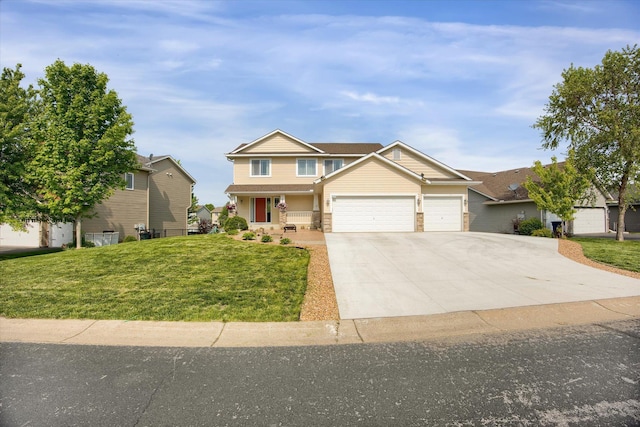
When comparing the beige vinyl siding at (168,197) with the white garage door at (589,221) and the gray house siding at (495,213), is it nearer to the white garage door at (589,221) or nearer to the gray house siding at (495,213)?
the gray house siding at (495,213)

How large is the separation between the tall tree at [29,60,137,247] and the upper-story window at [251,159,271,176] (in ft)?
30.4

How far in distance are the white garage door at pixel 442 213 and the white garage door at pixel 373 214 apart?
141cm

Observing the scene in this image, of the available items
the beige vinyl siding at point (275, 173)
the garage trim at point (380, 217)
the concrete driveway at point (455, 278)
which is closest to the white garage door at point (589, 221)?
the concrete driveway at point (455, 278)

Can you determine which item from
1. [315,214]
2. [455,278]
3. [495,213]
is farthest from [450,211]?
[455,278]

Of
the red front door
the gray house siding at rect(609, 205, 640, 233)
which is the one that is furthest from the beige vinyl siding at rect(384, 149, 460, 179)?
the gray house siding at rect(609, 205, 640, 233)

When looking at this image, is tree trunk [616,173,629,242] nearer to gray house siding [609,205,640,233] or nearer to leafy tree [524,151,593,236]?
leafy tree [524,151,593,236]

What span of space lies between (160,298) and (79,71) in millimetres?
14557

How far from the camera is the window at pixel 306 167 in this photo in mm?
24891

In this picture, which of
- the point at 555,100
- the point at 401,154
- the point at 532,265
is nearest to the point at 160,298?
the point at 532,265

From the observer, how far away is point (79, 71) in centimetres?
1595

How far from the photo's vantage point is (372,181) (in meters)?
19.5

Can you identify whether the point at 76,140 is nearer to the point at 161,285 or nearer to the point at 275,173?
the point at 161,285

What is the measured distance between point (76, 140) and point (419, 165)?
786 inches

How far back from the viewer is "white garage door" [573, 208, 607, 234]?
25.7 metres
